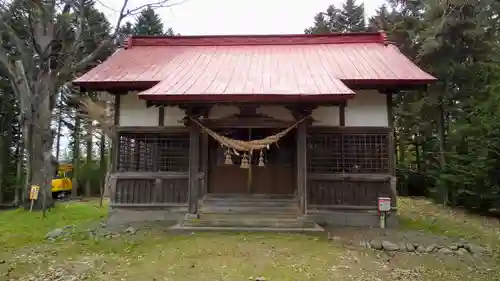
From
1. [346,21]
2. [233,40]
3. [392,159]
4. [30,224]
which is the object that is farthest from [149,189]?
[346,21]

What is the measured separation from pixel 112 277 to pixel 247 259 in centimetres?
220

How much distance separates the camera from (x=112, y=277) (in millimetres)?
5297

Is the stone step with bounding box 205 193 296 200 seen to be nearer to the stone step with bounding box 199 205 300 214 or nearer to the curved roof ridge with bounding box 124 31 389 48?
the stone step with bounding box 199 205 300 214

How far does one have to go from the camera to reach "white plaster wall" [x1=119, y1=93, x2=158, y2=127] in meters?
9.14

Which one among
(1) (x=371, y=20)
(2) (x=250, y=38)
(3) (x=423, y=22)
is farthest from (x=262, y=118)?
(1) (x=371, y=20)

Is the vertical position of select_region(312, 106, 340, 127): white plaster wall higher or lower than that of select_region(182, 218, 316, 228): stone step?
higher

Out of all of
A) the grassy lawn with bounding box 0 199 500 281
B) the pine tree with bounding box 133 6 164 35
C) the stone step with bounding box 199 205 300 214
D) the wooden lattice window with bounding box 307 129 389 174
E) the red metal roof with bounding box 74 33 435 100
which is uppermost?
the pine tree with bounding box 133 6 164 35

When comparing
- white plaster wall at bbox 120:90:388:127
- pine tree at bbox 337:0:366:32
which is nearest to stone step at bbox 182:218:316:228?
white plaster wall at bbox 120:90:388:127

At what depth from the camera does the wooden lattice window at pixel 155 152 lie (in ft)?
29.7

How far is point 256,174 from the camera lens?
9602mm

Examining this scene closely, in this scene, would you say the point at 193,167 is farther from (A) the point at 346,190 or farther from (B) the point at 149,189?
(A) the point at 346,190

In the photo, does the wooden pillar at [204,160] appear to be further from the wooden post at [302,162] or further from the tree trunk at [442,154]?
the tree trunk at [442,154]

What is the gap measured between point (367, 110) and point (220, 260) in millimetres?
5466

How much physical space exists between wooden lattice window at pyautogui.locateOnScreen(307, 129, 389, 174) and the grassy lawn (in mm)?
2116
